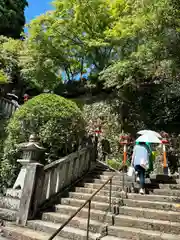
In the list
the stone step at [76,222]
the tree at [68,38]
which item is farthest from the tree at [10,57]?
the stone step at [76,222]

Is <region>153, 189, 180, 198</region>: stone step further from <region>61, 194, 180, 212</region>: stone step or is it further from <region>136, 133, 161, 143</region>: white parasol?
<region>136, 133, 161, 143</region>: white parasol

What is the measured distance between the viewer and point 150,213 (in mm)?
4781

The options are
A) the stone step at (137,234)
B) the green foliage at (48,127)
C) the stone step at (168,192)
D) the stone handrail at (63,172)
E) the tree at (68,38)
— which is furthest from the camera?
the tree at (68,38)

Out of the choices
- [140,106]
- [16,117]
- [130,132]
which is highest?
[140,106]

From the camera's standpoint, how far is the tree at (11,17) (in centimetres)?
1958

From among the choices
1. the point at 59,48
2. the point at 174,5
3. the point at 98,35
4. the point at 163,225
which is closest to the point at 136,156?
A: the point at 163,225

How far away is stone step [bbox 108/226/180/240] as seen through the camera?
157 inches

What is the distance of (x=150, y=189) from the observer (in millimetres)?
6105

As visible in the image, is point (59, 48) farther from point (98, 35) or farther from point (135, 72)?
point (135, 72)

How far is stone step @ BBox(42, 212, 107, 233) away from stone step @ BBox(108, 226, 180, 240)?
0.23m

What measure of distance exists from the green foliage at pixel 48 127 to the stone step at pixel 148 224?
3374mm

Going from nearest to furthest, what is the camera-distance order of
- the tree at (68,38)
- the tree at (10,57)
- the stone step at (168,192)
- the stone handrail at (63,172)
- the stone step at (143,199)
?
the stone step at (143,199), the stone step at (168,192), the stone handrail at (63,172), the tree at (68,38), the tree at (10,57)

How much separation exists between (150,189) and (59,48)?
36.5ft

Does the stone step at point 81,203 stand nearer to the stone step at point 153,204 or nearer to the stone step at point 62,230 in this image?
the stone step at point 153,204
